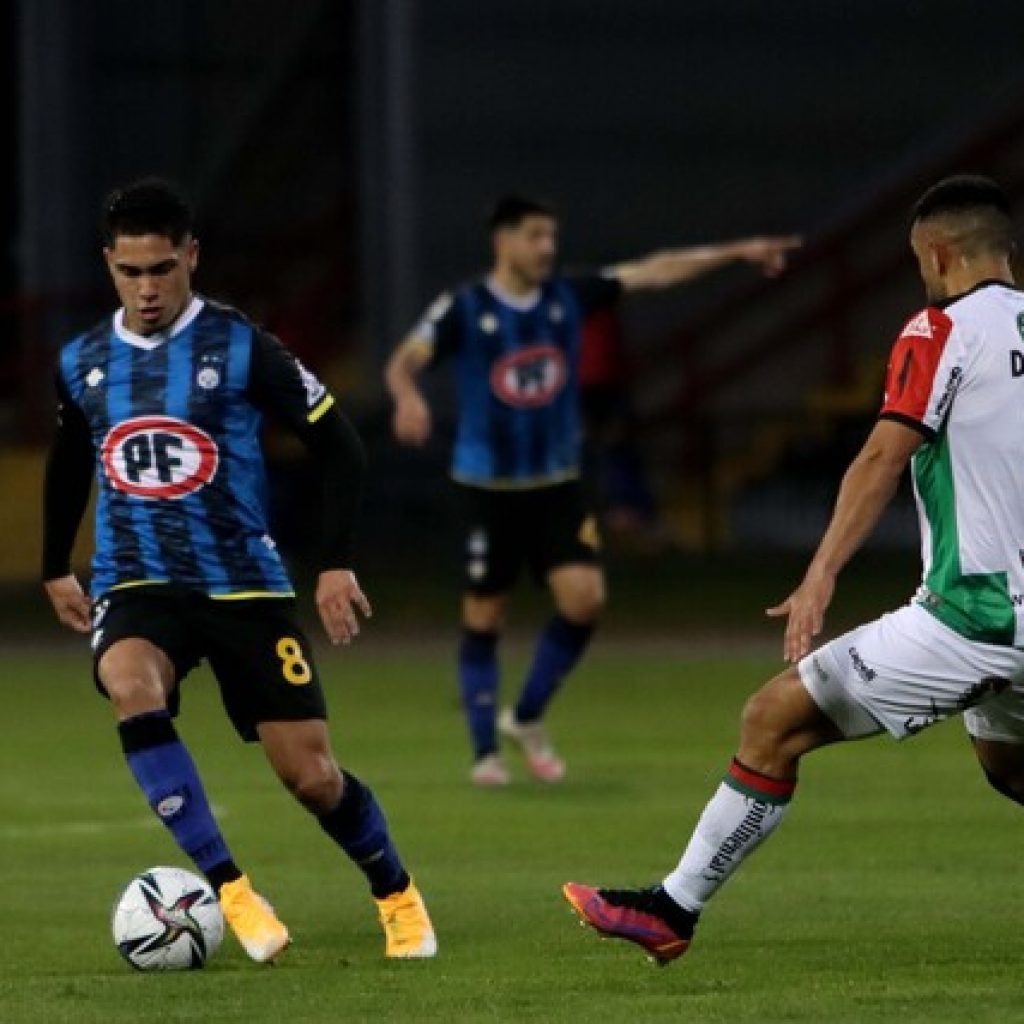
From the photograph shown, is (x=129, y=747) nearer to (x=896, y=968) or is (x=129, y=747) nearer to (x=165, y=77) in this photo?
(x=896, y=968)

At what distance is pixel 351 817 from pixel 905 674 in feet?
5.69

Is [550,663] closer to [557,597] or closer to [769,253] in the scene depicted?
[557,597]

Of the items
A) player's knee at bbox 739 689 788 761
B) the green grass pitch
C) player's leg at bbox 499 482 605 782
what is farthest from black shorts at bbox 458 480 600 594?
player's knee at bbox 739 689 788 761

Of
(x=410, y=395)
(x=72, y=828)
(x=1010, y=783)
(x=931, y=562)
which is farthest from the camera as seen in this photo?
(x=410, y=395)

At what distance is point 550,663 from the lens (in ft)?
46.1

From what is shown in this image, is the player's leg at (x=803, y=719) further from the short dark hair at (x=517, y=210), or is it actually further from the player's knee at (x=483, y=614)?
the short dark hair at (x=517, y=210)

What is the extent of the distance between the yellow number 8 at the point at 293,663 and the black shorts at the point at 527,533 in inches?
194

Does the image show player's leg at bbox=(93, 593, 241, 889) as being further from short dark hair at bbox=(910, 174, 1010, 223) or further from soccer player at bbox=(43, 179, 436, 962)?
short dark hair at bbox=(910, 174, 1010, 223)

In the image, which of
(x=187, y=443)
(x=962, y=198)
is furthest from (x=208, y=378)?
(x=962, y=198)

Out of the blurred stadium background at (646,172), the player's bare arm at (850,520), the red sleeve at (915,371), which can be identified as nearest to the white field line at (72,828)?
the player's bare arm at (850,520)

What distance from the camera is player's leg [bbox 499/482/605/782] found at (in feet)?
45.4

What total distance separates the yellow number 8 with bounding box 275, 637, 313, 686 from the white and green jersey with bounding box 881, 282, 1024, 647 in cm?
184

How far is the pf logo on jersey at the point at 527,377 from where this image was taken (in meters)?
14.0

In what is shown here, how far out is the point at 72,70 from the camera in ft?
95.8
